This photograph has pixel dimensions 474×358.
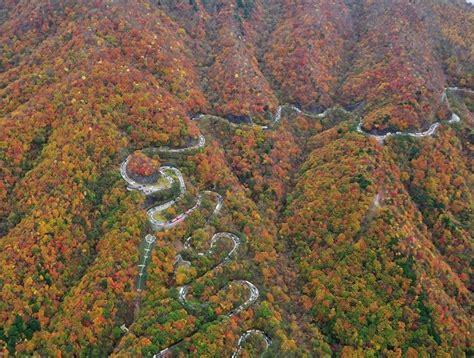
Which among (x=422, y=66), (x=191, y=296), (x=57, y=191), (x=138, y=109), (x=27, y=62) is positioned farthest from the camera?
(x=422, y=66)

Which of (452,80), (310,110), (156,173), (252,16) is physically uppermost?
(452,80)

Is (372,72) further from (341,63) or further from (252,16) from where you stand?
(252,16)

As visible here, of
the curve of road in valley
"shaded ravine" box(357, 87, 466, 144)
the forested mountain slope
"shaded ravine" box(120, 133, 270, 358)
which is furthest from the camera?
"shaded ravine" box(357, 87, 466, 144)

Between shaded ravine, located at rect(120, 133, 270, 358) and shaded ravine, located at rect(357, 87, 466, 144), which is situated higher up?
shaded ravine, located at rect(357, 87, 466, 144)

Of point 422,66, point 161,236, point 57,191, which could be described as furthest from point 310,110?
point 57,191

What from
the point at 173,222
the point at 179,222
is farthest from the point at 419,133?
the point at 173,222

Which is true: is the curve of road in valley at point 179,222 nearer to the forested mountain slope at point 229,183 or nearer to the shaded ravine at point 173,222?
the shaded ravine at point 173,222

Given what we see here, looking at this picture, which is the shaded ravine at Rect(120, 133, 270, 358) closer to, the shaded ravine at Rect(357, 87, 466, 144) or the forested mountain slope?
the forested mountain slope

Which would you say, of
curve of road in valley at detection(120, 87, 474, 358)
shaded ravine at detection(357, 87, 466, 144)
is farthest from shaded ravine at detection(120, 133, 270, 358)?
shaded ravine at detection(357, 87, 466, 144)

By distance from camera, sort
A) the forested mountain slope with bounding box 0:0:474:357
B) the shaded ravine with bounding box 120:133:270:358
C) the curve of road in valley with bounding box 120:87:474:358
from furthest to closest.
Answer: the shaded ravine with bounding box 120:133:270:358
the curve of road in valley with bounding box 120:87:474:358
the forested mountain slope with bounding box 0:0:474:357
